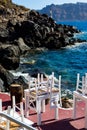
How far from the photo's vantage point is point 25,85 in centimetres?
1669

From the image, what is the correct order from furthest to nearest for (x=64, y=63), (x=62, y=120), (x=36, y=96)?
(x=64, y=63), (x=62, y=120), (x=36, y=96)

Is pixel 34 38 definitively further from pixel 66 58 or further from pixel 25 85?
pixel 25 85

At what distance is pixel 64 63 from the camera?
1515 inches

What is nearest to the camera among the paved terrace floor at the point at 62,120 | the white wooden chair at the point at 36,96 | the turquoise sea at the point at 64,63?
the paved terrace floor at the point at 62,120

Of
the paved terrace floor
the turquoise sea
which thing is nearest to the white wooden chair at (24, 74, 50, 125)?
the paved terrace floor

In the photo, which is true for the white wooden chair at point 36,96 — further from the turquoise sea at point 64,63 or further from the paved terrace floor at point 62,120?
the turquoise sea at point 64,63

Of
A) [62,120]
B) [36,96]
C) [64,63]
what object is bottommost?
[64,63]

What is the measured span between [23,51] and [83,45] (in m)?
17.8

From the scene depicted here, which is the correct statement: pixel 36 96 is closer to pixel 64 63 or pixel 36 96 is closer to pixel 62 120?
pixel 62 120

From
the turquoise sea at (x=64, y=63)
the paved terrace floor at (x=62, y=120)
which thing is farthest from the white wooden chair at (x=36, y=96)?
the turquoise sea at (x=64, y=63)

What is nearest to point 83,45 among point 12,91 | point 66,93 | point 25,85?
point 66,93

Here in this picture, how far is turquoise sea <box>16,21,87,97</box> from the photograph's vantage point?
28.0 meters

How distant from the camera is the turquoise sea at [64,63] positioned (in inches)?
1104

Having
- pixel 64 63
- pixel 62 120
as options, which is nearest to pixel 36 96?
pixel 62 120
